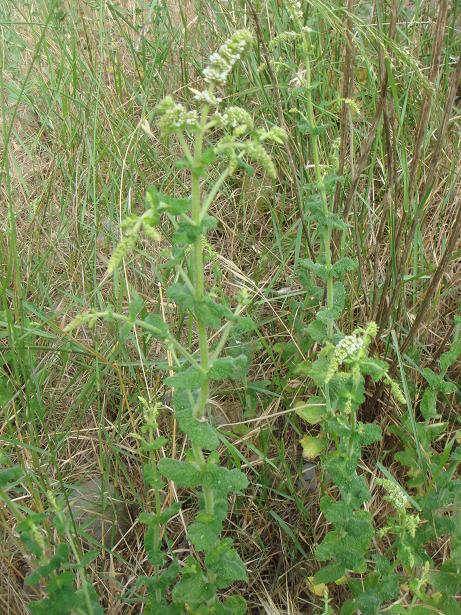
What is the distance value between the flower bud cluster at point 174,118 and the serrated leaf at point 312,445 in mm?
939

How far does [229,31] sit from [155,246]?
0.85 meters

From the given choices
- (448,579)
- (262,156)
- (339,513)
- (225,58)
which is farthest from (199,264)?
(448,579)

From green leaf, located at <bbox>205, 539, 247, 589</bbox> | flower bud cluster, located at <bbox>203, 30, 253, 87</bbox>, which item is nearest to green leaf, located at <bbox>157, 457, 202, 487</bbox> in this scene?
green leaf, located at <bbox>205, 539, 247, 589</bbox>

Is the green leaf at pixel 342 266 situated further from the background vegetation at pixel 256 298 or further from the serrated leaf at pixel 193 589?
the serrated leaf at pixel 193 589

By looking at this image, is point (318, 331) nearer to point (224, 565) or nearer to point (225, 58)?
point (224, 565)

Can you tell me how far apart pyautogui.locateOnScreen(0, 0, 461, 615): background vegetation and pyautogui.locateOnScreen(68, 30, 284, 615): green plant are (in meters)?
0.15

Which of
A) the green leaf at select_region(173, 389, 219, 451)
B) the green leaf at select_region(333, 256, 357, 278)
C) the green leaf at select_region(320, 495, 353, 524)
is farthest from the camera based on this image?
the green leaf at select_region(333, 256, 357, 278)

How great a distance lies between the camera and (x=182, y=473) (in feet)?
4.50

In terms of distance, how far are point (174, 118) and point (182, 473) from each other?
654 mm

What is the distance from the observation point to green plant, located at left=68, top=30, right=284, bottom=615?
115 centimetres

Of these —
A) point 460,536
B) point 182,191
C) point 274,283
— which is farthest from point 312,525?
point 182,191

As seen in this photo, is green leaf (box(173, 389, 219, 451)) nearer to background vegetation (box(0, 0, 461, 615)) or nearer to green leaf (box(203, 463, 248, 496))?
green leaf (box(203, 463, 248, 496))

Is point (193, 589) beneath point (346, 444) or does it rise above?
beneath

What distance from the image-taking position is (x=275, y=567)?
1816mm
